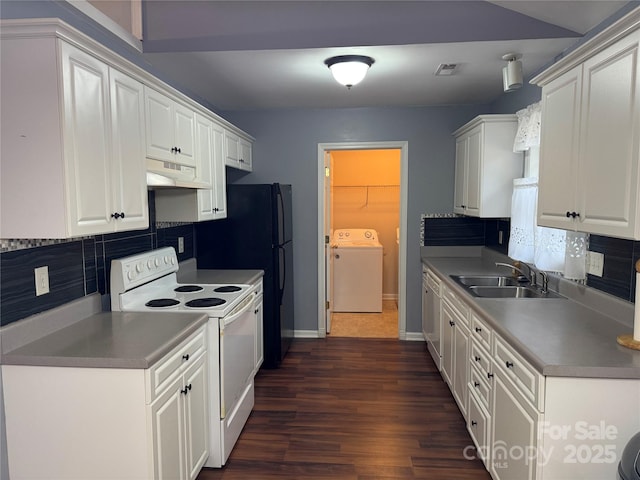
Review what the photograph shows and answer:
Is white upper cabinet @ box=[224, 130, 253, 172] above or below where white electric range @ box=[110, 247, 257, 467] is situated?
above

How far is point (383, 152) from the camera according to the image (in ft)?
20.0

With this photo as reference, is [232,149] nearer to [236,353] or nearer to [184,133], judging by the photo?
[184,133]

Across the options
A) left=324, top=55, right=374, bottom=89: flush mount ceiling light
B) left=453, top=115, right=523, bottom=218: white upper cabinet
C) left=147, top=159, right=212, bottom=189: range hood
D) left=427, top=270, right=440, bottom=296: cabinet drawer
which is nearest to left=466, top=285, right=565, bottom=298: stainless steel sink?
left=427, top=270, right=440, bottom=296: cabinet drawer

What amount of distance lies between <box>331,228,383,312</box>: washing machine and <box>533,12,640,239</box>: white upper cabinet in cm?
328

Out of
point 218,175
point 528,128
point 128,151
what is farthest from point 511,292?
point 128,151

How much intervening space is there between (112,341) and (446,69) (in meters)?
2.73

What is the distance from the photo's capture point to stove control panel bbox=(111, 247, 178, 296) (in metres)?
2.34

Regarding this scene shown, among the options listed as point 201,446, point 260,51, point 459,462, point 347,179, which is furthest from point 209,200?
point 347,179

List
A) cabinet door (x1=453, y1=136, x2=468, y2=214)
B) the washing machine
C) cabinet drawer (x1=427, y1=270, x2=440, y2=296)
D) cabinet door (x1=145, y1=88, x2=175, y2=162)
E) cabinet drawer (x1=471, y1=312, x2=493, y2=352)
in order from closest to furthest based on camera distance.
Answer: cabinet drawer (x1=471, y1=312, x2=493, y2=352), cabinet door (x1=145, y1=88, x2=175, y2=162), cabinet drawer (x1=427, y1=270, x2=440, y2=296), cabinet door (x1=453, y1=136, x2=468, y2=214), the washing machine

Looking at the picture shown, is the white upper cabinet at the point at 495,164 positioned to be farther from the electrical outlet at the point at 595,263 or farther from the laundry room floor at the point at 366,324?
the laundry room floor at the point at 366,324

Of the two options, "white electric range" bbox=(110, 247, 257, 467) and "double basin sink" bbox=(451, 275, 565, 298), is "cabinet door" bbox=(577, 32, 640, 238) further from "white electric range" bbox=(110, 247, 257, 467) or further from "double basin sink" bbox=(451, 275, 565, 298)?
"white electric range" bbox=(110, 247, 257, 467)

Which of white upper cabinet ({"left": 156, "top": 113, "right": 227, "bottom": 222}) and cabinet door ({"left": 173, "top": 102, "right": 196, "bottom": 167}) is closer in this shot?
cabinet door ({"left": 173, "top": 102, "right": 196, "bottom": 167})

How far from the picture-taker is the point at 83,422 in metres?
1.72

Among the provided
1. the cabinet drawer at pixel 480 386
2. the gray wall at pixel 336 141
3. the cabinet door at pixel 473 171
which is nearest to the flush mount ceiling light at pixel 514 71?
the cabinet door at pixel 473 171
